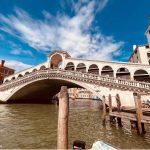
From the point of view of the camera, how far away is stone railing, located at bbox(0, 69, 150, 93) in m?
11.8

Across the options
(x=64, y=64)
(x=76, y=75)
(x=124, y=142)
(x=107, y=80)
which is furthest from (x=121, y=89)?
(x=64, y=64)

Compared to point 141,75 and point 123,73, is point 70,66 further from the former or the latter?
point 141,75

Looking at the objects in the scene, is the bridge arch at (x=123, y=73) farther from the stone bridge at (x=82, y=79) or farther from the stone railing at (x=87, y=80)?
the stone railing at (x=87, y=80)

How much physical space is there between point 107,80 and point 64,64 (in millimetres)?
14866

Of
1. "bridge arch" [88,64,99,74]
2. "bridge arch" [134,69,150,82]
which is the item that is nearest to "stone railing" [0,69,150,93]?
"bridge arch" [88,64,99,74]

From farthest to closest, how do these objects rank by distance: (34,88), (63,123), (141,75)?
1. (141,75)
2. (34,88)
3. (63,123)

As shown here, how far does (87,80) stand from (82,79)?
62cm

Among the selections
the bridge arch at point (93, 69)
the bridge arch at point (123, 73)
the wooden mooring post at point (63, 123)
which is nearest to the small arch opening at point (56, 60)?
the bridge arch at point (93, 69)

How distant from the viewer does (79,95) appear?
66.9 metres

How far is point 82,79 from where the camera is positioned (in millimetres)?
14883

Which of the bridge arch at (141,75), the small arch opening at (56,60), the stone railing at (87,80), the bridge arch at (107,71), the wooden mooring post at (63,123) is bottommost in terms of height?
the wooden mooring post at (63,123)

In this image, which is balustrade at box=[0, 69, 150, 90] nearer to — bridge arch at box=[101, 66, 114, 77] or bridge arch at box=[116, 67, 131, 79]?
bridge arch at box=[101, 66, 114, 77]

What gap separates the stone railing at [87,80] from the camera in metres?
11.8

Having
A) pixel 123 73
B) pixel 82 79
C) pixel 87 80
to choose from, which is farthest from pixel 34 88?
pixel 123 73
